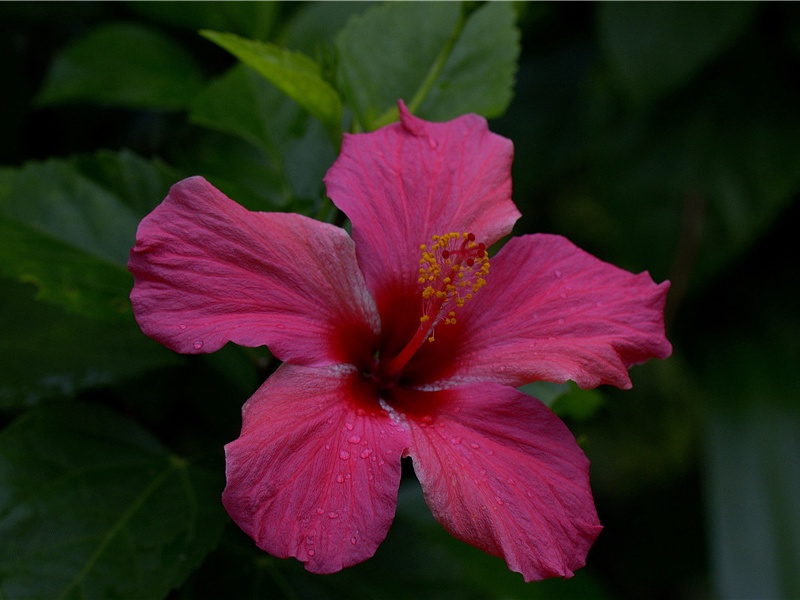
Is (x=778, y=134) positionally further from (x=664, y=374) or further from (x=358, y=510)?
(x=358, y=510)

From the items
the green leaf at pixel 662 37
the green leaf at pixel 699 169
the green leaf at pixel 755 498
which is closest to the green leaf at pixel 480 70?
the green leaf at pixel 662 37

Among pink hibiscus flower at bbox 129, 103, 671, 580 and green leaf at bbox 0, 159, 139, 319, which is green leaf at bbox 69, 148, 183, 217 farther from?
pink hibiscus flower at bbox 129, 103, 671, 580

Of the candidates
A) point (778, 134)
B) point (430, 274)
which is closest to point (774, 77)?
Result: point (778, 134)

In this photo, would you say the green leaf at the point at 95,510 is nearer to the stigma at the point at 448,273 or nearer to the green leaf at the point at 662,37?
the stigma at the point at 448,273

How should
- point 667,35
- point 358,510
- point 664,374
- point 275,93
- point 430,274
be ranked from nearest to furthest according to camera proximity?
point 358,510
point 430,274
point 275,93
point 667,35
point 664,374

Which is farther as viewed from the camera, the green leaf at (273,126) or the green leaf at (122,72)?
the green leaf at (122,72)

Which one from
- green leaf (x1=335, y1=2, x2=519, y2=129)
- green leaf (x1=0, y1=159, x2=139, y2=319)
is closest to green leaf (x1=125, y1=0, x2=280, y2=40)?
green leaf (x1=335, y1=2, x2=519, y2=129)
